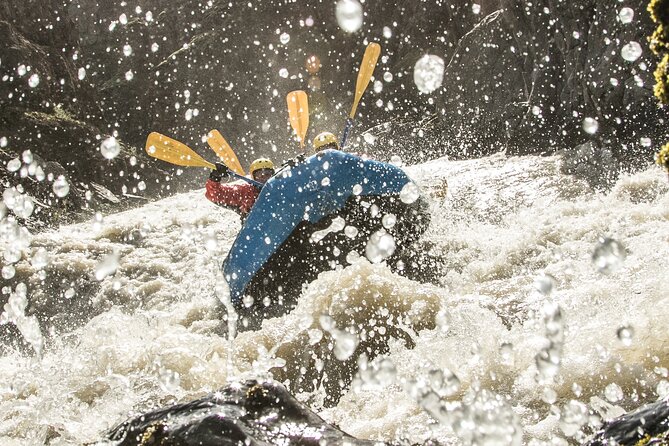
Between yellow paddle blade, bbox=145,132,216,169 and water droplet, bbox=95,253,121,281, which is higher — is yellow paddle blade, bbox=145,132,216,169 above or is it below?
above

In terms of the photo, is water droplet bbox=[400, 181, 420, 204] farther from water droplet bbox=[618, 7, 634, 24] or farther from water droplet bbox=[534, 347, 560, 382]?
water droplet bbox=[618, 7, 634, 24]

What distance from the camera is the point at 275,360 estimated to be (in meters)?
3.86

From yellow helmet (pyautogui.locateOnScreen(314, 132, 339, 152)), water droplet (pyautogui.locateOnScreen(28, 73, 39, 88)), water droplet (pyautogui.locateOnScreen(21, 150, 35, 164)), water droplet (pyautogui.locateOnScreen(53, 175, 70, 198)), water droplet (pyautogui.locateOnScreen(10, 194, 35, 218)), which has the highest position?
water droplet (pyautogui.locateOnScreen(28, 73, 39, 88))

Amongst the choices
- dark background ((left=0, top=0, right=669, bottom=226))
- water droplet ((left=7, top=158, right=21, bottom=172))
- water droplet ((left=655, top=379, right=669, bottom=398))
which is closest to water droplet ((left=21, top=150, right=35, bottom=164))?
dark background ((left=0, top=0, right=669, bottom=226))

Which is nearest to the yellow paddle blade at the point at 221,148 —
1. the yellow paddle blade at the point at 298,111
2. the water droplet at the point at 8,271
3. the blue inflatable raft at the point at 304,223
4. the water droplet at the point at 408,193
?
the yellow paddle blade at the point at 298,111

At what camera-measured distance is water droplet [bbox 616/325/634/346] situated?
2.73 m

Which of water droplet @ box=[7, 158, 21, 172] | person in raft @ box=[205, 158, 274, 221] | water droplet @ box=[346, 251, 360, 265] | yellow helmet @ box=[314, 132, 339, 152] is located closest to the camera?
water droplet @ box=[346, 251, 360, 265]

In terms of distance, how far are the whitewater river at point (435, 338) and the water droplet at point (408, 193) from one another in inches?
16.5

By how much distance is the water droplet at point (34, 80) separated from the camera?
57.4 ft

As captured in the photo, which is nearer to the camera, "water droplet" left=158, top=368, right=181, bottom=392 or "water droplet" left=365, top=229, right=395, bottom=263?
"water droplet" left=158, top=368, right=181, bottom=392

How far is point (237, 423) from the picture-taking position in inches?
79.4

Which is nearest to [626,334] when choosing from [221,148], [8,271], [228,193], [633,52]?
[228,193]

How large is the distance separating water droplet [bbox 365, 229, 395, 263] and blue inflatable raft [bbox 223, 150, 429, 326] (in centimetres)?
7

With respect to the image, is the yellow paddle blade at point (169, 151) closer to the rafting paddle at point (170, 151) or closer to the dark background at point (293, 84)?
the rafting paddle at point (170, 151)
